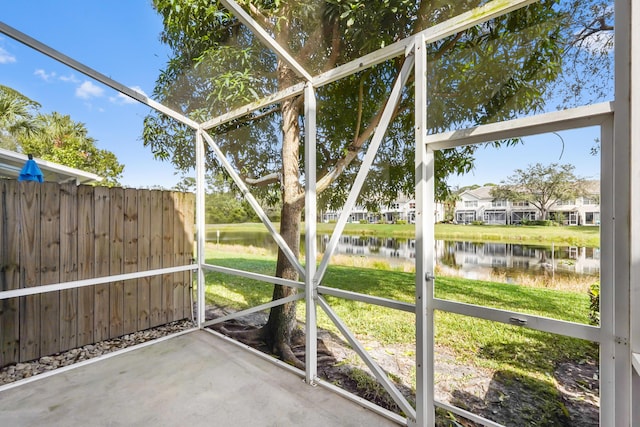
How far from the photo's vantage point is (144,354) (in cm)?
277

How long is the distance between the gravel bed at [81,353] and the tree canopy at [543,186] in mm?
3678

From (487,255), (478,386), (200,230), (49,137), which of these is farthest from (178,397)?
(49,137)

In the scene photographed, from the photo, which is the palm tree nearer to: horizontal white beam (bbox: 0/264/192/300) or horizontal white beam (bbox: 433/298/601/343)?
horizontal white beam (bbox: 0/264/192/300)

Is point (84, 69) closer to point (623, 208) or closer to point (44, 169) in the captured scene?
point (44, 169)

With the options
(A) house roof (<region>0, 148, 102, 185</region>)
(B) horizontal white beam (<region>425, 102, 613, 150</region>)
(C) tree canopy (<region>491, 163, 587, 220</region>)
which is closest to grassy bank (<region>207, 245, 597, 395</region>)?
(C) tree canopy (<region>491, 163, 587, 220</region>)

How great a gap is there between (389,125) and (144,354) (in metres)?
3.08

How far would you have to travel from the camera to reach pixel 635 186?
1159mm

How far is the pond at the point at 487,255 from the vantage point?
1360 millimetres

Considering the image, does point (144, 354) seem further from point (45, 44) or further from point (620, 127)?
point (620, 127)

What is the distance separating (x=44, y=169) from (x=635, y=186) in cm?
487

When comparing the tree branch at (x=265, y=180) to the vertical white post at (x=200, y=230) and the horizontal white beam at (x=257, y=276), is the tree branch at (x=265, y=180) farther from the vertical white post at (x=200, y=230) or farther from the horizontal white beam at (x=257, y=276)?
the horizontal white beam at (x=257, y=276)

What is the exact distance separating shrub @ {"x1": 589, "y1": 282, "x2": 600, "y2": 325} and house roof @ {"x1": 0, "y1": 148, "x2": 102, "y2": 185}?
4315 mm

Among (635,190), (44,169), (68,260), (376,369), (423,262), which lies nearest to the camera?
(635,190)

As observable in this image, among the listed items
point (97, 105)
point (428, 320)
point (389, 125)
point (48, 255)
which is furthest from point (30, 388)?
point (389, 125)
